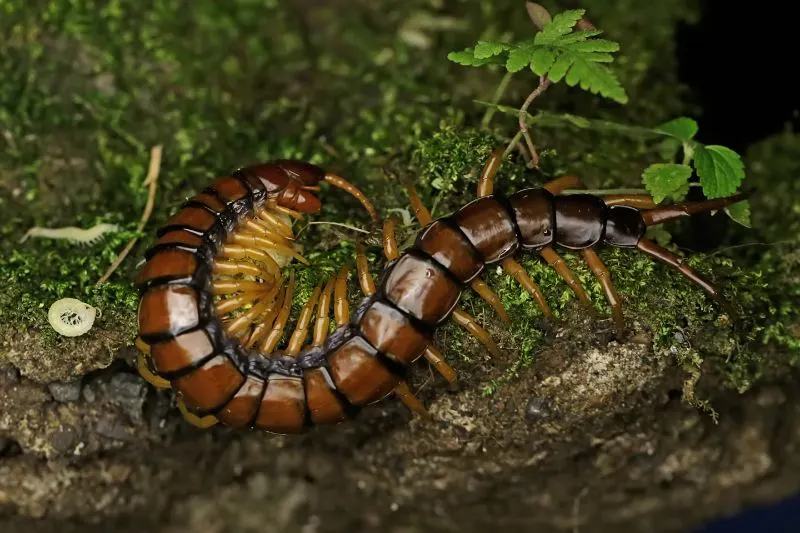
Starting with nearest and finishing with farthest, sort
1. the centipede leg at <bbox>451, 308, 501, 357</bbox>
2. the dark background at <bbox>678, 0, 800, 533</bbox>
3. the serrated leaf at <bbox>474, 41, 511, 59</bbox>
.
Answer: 1. the serrated leaf at <bbox>474, 41, 511, 59</bbox>
2. the centipede leg at <bbox>451, 308, 501, 357</bbox>
3. the dark background at <bbox>678, 0, 800, 533</bbox>

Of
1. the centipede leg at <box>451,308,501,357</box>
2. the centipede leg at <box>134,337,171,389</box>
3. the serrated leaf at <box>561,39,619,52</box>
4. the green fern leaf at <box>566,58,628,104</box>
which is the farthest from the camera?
the centipede leg at <box>134,337,171,389</box>

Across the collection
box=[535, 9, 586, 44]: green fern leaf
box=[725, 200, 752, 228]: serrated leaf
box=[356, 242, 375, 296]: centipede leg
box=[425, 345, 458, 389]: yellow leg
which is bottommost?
box=[425, 345, 458, 389]: yellow leg

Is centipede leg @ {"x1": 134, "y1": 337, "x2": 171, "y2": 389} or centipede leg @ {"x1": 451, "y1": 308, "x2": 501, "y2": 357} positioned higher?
centipede leg @ {"x1": 134, "y1": 337, "x2": 171, "y2": 389}

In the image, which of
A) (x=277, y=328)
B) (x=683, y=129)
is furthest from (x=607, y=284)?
(x=277, y=328)

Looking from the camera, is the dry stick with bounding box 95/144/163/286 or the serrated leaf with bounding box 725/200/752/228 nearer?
the serrated leaf with bounding box 725/200/752/228

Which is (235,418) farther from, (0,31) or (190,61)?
(0,31)

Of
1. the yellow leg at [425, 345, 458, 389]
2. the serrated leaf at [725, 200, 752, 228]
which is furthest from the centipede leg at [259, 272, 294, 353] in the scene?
the serrated leaf at [725, 200, 752, 228]

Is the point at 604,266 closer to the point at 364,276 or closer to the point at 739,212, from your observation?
the point at 739,212

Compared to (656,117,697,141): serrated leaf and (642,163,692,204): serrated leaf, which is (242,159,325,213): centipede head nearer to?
(642,163,692,204): serrated leaf
